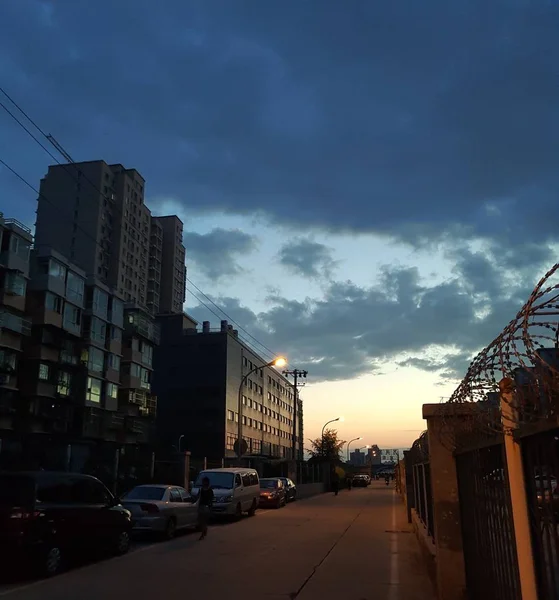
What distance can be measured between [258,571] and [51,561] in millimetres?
3605

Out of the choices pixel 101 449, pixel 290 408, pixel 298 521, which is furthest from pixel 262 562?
pixel 290 408

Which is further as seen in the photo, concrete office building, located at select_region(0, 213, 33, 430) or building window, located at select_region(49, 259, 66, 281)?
building window, located at select_region(49, 259, 66, 281)

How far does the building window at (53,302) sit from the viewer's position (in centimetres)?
4997

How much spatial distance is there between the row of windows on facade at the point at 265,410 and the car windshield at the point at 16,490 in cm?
7847

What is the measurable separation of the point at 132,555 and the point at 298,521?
33.9 feet

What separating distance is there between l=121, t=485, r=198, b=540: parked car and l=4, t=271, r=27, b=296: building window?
34.0m

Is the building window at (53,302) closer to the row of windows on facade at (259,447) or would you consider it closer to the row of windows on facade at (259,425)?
the row of windows on facade at (259,447)

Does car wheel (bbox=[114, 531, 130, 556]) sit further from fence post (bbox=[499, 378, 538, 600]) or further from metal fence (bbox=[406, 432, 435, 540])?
fence post (bbox=[499, 378, 538, 600])

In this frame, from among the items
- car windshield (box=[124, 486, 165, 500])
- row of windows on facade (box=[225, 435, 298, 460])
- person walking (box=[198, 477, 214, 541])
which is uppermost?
row of windows on facade (box=[225, 435, 298, 460])

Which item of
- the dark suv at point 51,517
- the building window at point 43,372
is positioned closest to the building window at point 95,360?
the building window at point 43,372

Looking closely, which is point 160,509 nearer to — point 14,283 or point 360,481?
point 14,283

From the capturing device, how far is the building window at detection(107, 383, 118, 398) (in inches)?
2359

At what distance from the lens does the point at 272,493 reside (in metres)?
29.4

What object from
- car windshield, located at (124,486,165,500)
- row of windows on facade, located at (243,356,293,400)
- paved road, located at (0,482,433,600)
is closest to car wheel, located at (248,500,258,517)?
paved road, located at (0,482,433,600)
